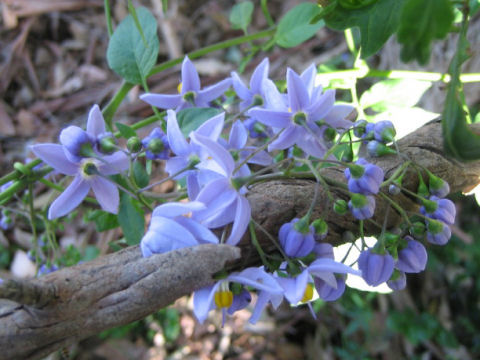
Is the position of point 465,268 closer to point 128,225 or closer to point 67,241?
point 128,225

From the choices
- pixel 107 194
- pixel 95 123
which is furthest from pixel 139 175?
pixel 95 123

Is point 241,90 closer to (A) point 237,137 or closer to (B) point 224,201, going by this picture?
(A) point 237,137

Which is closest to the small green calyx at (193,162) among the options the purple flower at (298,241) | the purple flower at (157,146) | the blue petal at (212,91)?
the purple flower at (157,146)

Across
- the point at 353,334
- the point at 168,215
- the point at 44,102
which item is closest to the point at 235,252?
the point at 168,215

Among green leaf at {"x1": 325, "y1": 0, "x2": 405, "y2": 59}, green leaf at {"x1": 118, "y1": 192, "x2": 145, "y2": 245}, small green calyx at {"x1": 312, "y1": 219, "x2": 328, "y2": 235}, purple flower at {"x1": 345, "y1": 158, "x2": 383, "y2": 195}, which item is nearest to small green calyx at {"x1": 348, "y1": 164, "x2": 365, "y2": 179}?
purple flower at {"x1": 345, "y1": 158, "x2": 383, "y2": 195}

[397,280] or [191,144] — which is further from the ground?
[191,144]

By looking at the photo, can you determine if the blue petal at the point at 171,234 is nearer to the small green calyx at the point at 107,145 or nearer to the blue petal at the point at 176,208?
the blue petal at the point at 176,208
